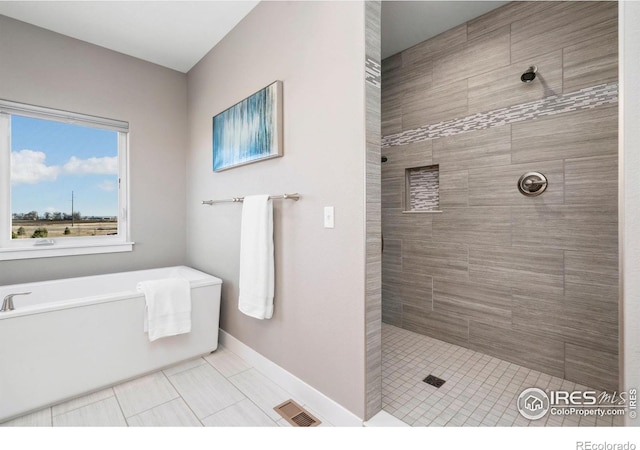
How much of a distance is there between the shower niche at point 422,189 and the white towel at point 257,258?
1485 millimetres

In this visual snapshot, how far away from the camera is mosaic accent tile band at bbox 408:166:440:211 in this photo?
281cm

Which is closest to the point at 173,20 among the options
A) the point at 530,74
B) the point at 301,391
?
the point at 530,74

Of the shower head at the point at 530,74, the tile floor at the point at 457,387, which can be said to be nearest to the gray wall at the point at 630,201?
the tile floor at the point at 457,387

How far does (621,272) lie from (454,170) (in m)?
1.73

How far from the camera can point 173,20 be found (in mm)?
2443

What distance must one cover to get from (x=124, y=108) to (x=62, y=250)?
140 centimetres

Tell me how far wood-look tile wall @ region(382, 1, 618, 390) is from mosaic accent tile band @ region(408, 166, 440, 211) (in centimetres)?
9

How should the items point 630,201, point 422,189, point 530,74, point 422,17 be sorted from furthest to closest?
point 422,189
point 422,17
point 530,74
point 630,201

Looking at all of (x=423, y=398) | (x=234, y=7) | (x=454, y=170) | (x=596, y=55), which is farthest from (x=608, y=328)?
(x=234, y=7)

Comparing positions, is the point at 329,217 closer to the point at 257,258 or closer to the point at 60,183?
the point at 257,258

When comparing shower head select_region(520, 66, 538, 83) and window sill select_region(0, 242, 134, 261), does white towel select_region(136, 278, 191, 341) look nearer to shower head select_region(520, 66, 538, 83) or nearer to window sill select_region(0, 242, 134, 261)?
window sill select_region(0, 242, 134, 261)

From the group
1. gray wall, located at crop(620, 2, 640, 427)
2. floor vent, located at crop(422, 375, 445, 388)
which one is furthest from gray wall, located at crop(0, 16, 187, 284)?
gray wall, located at crop(620, 2, 640, 427)

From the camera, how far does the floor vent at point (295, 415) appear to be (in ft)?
5.59

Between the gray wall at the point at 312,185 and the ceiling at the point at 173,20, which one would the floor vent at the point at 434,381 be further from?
the ceiling at the point at 173,20
